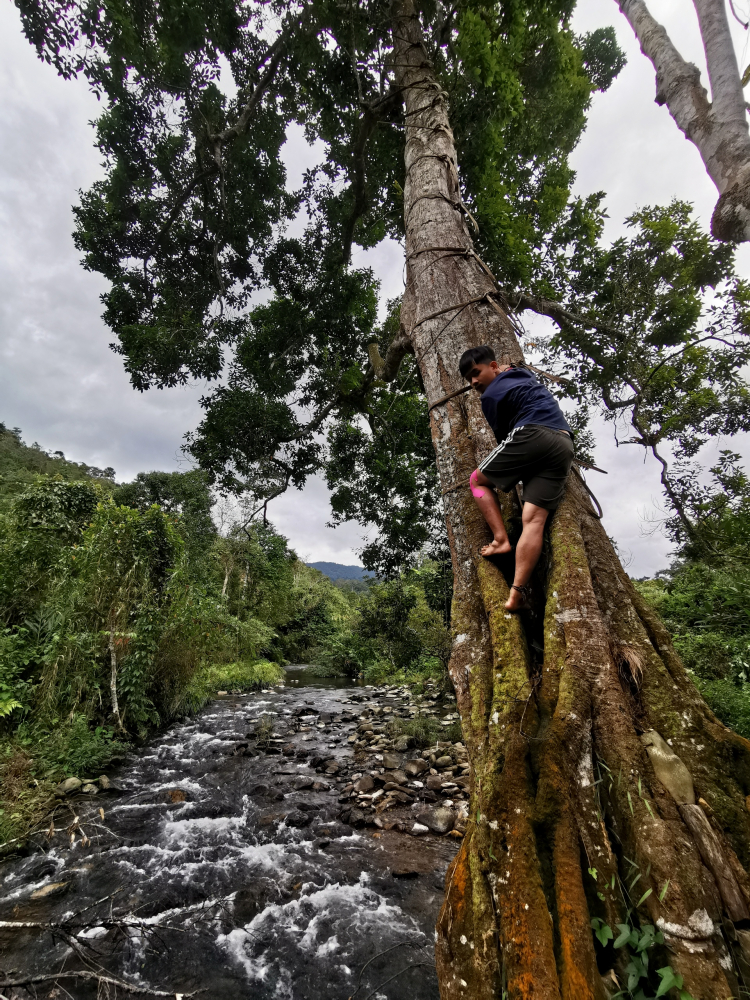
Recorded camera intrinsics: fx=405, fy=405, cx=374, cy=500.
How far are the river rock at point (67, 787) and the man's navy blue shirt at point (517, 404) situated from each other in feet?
19.9

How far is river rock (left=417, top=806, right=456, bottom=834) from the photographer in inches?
161

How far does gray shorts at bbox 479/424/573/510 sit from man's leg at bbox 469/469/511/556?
7.6 inches

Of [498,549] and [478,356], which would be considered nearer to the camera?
[498,549]

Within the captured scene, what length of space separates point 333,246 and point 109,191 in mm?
4159

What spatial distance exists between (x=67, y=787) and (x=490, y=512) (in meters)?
5.89

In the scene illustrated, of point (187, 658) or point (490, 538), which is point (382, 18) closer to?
point (490, 538)

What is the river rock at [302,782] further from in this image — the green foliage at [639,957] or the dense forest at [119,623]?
the green foliage at [639,957]

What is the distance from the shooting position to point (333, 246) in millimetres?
8398

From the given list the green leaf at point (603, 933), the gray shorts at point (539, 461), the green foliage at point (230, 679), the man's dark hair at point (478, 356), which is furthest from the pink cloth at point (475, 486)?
the green foliage at point (230, 679)

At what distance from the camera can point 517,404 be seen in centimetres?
247

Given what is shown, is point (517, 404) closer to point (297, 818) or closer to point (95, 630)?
point (297, 818)

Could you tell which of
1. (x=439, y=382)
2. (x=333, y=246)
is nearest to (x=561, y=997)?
(x=439, y=382)

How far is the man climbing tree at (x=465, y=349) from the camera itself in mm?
1270

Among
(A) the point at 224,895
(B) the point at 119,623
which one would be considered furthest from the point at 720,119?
(B) the point at 119,623
